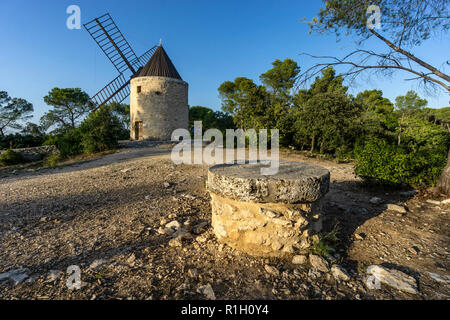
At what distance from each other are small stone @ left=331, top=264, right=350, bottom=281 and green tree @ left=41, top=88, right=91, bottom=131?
25617 mm

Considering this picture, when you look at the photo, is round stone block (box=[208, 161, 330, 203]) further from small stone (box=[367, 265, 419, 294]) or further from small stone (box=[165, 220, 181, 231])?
small stone (box=[165, 220, 181, 231])

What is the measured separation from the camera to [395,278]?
2.09 metres

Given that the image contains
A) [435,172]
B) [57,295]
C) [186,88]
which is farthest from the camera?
[186,88]

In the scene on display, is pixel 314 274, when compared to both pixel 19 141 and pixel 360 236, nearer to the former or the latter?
pixel 360 236

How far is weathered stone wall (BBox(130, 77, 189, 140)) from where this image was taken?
16062 millimetres

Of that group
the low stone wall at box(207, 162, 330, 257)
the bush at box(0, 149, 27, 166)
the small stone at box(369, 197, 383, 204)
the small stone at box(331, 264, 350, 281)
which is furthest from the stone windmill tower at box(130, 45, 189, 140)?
the small stone at box(331, 264, 350, 281)

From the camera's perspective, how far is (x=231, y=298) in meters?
1.91

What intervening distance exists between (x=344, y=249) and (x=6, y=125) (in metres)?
31.0

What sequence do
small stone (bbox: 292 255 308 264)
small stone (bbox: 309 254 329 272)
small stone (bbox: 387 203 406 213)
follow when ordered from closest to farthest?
1. small stone (bbox: 309 254 329 272)
2. small stone (bbox: 292 255 308 264)
3. small stone (bbox: 387 203 406 213)

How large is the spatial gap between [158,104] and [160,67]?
298 cm

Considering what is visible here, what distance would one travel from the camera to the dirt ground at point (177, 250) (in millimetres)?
1983

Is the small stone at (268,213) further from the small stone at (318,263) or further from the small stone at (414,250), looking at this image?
the small stone at (414,250)
